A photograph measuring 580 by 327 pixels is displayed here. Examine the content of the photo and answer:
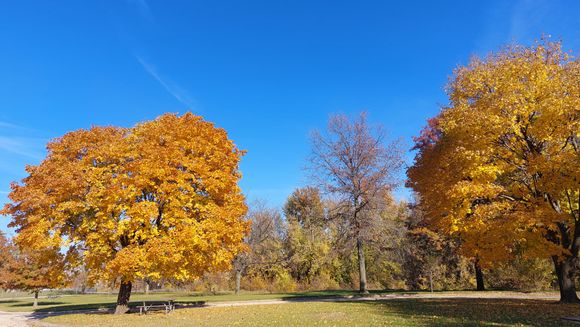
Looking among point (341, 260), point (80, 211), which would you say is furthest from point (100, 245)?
point (341, 260)

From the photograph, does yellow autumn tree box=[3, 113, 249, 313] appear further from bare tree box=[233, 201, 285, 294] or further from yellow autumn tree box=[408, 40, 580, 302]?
bare tree box=[233, 201, 285, 294]

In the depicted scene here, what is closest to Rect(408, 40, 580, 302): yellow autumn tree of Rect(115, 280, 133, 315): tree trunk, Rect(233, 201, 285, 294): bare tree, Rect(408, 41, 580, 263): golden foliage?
Rect(408, 41, 580, 263): golden foliage

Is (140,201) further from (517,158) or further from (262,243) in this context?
(262,243)

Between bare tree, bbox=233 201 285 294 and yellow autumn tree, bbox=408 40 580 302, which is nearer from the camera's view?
yellow autumn tree, bbox=408 40 580 302

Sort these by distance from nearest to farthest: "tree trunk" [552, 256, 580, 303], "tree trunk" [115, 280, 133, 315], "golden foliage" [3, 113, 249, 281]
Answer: "tree trunk" [552, 256, 580, 303], "golden foliage" [3, 113, 249, 281], "tree trunk" [115, 280, 133, 315]

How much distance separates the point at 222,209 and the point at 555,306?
1603 cm

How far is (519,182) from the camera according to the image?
17.0m

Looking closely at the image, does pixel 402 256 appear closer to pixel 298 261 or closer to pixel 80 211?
pixel 298 261

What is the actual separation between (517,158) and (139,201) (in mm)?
18742

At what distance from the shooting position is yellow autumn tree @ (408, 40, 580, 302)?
48.1 ft

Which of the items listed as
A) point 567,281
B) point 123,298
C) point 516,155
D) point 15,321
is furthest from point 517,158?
point 15,321

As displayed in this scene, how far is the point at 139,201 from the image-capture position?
19297mm

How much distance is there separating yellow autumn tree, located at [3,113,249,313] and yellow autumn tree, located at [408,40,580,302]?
37.4ft

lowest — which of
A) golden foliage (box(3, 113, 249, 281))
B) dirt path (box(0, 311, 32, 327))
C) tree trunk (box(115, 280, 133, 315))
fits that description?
dirt path (box(0, 311, 32, 327))
